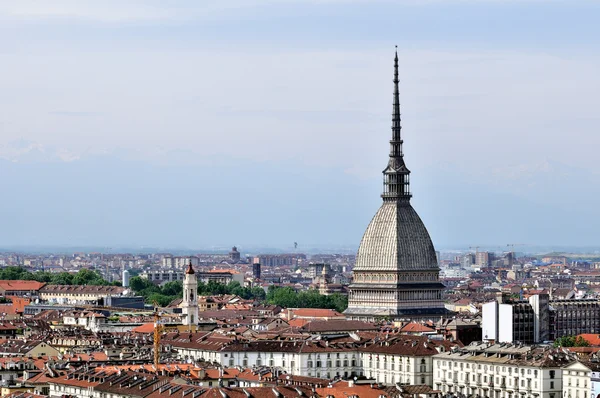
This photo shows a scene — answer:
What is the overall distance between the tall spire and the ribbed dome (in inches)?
26.2

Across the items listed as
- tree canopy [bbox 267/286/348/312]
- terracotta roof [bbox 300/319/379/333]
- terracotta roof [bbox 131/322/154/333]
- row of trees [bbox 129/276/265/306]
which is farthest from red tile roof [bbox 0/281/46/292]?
terracotta roof [bbox 300/319/379/333]

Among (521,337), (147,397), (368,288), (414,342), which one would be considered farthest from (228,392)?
(368,288)

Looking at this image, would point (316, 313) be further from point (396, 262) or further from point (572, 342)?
point (572, 342)

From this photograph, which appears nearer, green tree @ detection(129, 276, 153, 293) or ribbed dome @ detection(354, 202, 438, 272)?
ribbed dome @ detection(354, 202, 438, 272)

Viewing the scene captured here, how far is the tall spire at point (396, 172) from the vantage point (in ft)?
445

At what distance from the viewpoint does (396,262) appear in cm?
13175

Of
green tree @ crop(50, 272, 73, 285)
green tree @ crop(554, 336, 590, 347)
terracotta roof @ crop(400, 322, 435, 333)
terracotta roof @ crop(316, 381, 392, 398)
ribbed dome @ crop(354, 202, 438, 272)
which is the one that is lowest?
terracotta roof @ crop(316, 381, 392, 398)

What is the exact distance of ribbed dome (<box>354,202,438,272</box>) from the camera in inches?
5202

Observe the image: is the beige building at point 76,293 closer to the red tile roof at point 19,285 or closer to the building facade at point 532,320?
the red tile roof at point 19,285

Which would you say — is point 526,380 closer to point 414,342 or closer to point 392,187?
point 414,342

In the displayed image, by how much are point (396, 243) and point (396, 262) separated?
1.67 meters

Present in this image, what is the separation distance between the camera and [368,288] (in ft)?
433

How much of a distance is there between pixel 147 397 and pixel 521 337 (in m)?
38.2

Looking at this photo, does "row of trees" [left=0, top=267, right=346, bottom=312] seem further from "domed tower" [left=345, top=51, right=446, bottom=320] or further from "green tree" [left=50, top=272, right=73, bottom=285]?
"domed tower" [left=345, top=51, right=446, bottom=320]
